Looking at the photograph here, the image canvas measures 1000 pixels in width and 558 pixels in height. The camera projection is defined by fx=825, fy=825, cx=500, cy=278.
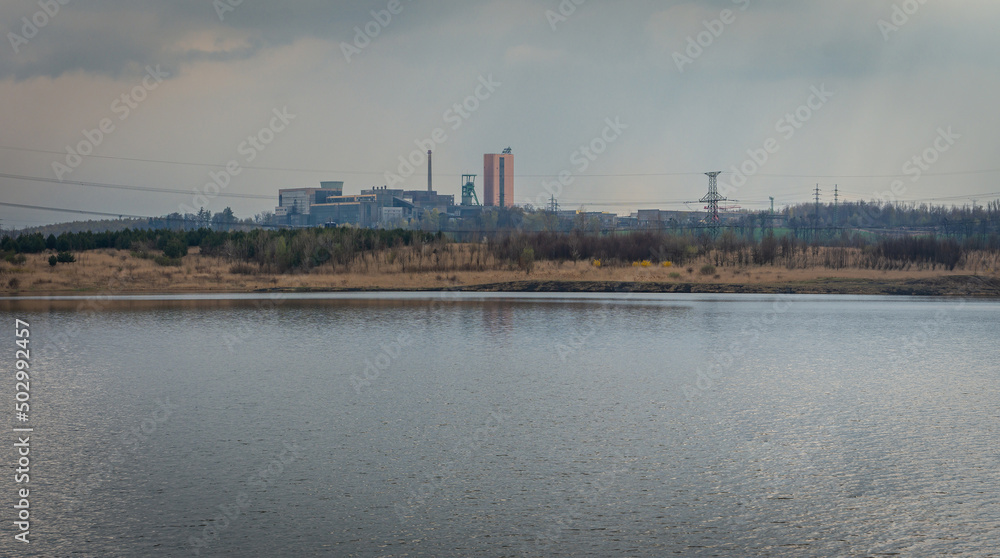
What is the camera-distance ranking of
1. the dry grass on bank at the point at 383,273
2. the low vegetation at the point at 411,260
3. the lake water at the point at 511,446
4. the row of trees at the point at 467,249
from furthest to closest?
the row of trees at the point at 467,249 → the low vegetation at the point at 411,260 → the dry grass on bank at the point at 383,273 → the lake water at the point at 511,446

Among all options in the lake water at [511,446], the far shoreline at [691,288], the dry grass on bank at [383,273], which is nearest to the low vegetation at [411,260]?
the dry grass on bank at [383,273]

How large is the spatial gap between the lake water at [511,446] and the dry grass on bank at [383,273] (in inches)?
1300

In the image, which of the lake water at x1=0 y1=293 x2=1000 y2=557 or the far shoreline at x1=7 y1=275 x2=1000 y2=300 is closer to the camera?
the lake water at x1=0 y1=293 x2=1000 y2=557

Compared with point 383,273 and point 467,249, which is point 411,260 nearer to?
point 383,273

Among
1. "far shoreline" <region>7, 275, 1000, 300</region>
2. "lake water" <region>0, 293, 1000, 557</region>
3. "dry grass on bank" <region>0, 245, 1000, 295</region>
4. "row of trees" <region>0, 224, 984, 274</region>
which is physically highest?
"row of trees" <region>0, 224, 984, 274</region>

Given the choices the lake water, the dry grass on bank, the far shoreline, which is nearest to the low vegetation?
the dry grass on bank

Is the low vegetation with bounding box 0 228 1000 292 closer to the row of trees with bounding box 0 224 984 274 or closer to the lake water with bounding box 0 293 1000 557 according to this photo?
the row of trees with bounding box 0 224 984 274

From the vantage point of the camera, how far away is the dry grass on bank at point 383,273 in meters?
55.9

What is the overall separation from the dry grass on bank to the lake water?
1300 inches

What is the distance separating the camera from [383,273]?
64188 mm

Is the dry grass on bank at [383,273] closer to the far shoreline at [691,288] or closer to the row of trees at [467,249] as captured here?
the far shoreline at [691,288]

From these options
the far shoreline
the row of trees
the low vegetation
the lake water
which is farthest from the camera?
the row of trees

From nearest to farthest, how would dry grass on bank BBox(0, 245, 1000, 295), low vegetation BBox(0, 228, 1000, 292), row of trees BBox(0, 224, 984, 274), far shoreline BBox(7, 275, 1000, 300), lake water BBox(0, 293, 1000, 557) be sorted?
1. lake water BBox(0, 293, 1000, 557)
2. far shoreline BBox(7, 275, 1000, 300)
3. dry grass on bank BBox(0, 245, 1000, 295)
4. low vegetation BBox(0, 228, 1000, 292)
5. row of trees BBox(0, 224, 984, 274)

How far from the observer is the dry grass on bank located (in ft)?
184
